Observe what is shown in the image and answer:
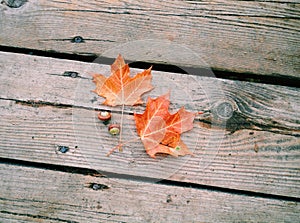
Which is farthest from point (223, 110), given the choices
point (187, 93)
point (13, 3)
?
point (13, 3)

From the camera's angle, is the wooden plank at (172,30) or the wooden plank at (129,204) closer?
the wooden plank at (129,204)

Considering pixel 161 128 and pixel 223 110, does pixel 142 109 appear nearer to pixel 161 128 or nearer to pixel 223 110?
pixel 161 128

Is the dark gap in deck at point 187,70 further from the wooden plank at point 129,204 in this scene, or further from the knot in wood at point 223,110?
the wooden plank at point 129,204

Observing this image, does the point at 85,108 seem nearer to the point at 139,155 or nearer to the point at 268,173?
the point at 139,155

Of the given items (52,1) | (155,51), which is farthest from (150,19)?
(52,1)


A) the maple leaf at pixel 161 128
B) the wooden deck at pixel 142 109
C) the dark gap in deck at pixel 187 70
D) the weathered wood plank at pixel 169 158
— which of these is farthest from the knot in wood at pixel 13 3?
the maple leaf at pixel 161 128

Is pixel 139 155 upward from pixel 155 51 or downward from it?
downward
